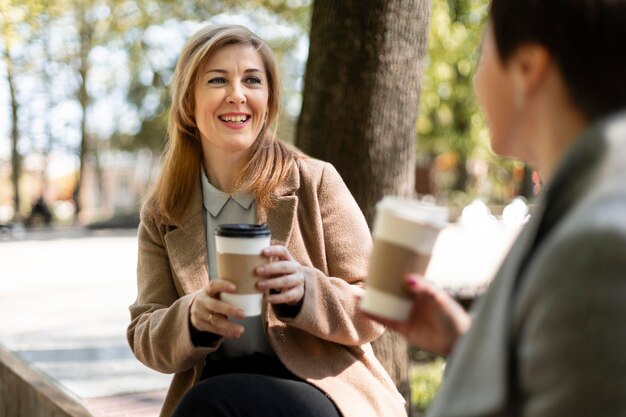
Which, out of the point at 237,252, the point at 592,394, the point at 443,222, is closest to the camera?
the point at 592,394

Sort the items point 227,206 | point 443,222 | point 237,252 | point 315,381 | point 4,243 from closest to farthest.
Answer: point 443,222, point 237,252, point 315,381, point 227,206, point 4,243

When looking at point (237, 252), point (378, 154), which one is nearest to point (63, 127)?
point (378, 154)

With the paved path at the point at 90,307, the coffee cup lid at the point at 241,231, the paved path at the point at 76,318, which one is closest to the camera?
the coffee cup lid at the point at 241,231

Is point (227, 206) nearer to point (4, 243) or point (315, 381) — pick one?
point (315, 381)

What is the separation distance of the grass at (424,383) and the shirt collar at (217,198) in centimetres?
295

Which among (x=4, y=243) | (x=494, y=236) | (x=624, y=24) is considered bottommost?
(x=4, y=243)

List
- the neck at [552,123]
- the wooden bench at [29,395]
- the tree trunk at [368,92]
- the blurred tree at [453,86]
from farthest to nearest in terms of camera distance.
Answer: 1. the blurred tree at [453,86]
2. the tree trunk at [368,92]
3. the wooden bench at [29,395]
4. the neck at [552,123]

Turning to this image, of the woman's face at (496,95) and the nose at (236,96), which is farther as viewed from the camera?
the nose at (236,96)

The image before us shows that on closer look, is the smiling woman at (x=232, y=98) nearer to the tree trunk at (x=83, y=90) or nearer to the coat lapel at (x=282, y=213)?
the coat lapel at (x=282, y=213)

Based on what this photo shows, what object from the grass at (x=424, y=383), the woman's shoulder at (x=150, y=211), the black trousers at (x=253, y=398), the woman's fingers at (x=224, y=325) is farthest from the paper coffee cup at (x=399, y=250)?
the grass at (x=424, y=383)

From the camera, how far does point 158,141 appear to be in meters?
30.7

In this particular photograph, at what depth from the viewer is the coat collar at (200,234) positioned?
7.55 ft

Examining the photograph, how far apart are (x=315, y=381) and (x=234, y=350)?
0.26 meters

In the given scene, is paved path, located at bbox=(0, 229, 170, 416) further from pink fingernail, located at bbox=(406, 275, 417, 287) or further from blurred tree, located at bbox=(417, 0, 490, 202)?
blurred tree, located at bbox=(417, 0, 490, 202)
